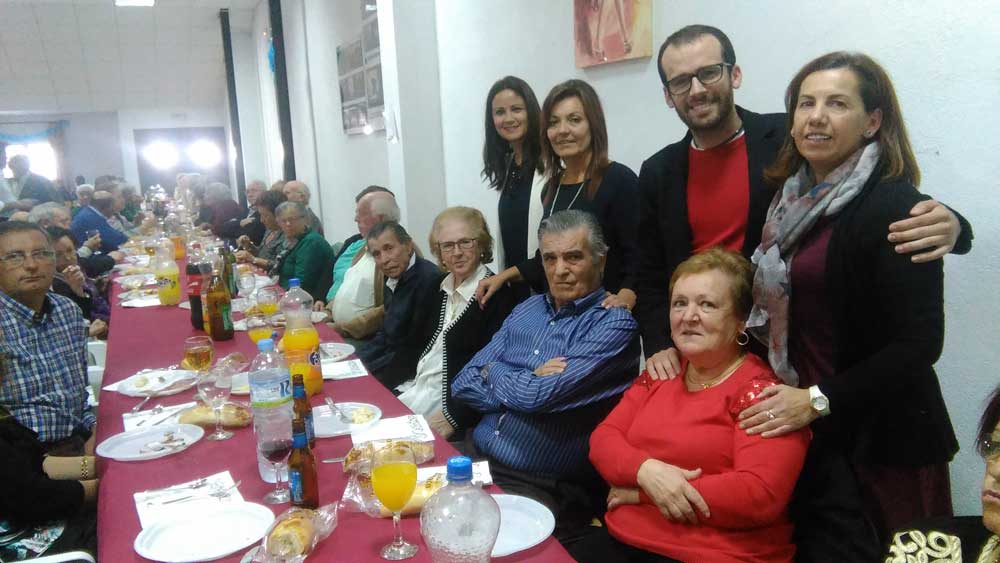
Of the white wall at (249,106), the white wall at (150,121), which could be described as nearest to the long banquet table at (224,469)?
the white wall at (249,106)

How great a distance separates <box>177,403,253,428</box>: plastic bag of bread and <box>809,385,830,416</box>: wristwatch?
1370 millimetres

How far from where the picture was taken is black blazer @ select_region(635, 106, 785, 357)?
1712 mm

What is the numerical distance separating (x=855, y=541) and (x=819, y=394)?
31cm

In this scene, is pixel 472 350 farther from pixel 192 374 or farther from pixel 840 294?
pixel 840 294

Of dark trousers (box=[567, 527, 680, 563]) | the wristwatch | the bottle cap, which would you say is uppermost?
the bottle cap

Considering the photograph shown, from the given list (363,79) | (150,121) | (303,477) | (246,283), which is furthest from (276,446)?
(150,121)

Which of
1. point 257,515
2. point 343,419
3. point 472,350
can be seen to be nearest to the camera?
point 257,515

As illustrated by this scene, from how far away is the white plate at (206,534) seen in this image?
121cm

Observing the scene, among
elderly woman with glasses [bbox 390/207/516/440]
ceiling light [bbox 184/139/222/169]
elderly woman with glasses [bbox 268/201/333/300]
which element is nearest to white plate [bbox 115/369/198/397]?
elderly woman with glasses [bbox 390/207/516/440]

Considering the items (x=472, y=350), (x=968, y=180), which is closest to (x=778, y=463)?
(x=968, y=180)

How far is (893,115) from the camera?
1401 mm

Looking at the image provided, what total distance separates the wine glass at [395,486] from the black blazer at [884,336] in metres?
0.86

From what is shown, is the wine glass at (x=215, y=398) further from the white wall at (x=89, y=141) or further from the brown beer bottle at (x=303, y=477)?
the white wall at (x=89, y=141)

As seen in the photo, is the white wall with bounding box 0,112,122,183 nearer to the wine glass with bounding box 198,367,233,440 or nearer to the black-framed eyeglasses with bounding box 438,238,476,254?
the black-framed eyeglasses with bounding box 438,238,476,254
